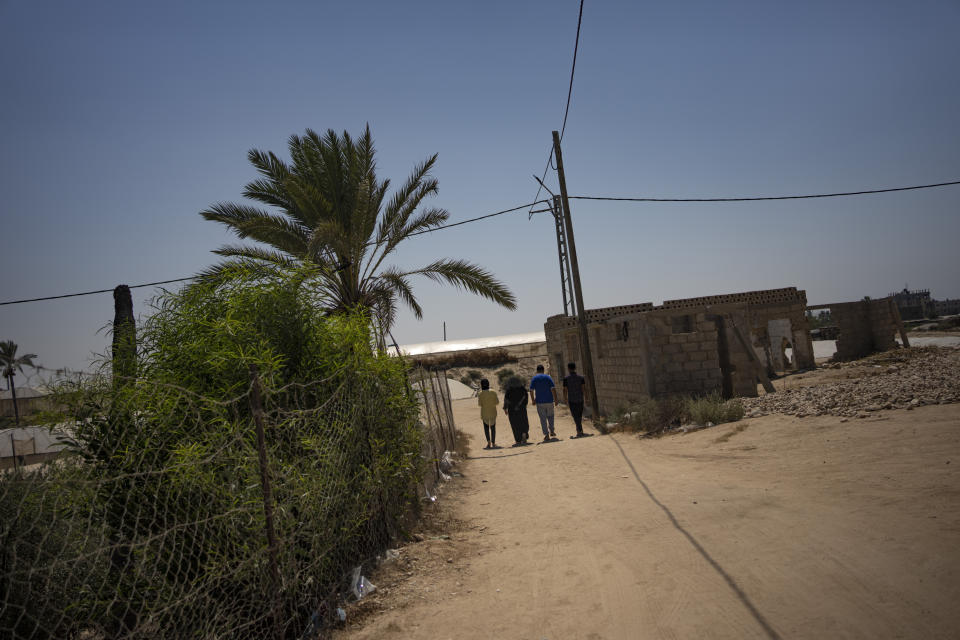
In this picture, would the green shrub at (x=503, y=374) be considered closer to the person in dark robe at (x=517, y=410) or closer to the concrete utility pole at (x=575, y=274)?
the concrete utility pole at (x=575, y=274)

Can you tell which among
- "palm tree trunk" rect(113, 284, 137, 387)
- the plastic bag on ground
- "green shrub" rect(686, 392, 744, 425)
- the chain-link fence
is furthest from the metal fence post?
"green shrub" rect(686, 392, 744, 425)

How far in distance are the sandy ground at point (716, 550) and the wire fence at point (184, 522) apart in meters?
0.60

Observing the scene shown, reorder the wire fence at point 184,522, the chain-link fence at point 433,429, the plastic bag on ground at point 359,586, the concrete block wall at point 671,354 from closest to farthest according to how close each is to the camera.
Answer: the wire fence at point 184,522
the plastic bag on ground at point 359,586
the chain-link fence at point 433,429
the concrete block wall at point 671,354

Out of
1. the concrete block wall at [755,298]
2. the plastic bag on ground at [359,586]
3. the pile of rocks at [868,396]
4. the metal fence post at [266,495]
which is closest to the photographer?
the metal fence post at [266,495]

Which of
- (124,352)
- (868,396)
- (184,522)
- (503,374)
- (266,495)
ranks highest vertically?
(124,352)

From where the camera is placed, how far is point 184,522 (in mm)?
3416

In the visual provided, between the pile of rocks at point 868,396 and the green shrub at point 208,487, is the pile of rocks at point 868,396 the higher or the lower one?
the lower one

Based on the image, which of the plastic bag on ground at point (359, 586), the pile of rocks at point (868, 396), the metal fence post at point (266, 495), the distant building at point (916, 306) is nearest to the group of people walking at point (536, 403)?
the pile of rocks at point (868, 396)

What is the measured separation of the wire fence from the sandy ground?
60 centimetres

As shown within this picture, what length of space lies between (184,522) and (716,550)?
144 inches

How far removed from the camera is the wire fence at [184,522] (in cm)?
314

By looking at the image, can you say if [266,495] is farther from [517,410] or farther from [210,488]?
[517,410]

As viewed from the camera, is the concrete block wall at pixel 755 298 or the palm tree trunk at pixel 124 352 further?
the concrete block wall at pixel 755 298

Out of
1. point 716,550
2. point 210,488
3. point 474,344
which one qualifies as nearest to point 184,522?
point 210,488
